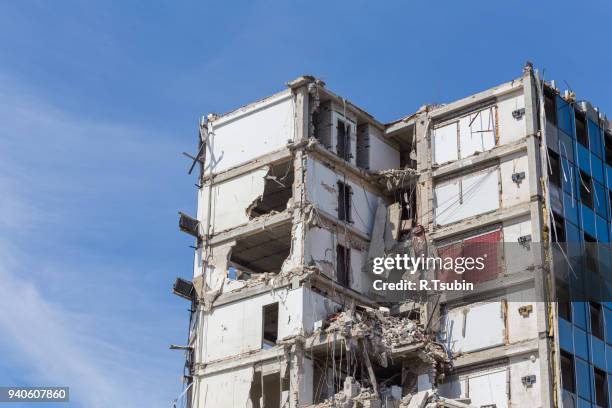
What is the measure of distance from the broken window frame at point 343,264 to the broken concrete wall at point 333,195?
1450 mm

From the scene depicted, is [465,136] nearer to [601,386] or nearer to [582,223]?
[582,223]

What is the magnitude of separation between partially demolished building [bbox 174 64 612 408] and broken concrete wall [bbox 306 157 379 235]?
78 millimetres

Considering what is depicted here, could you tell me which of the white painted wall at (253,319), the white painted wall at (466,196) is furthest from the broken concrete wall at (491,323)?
the white painted wall at (253,319)

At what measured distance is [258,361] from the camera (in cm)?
5400

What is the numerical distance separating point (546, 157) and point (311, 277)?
38.6ft

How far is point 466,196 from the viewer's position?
57.8m

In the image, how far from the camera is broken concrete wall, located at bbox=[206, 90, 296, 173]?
58688mm

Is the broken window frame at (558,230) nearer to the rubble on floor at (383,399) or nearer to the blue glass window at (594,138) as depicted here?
the blue glass window at (594,138)

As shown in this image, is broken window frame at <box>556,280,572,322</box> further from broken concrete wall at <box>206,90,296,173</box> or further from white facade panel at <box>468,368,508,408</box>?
broken concrete wall at <box>206,90,296,173</box>

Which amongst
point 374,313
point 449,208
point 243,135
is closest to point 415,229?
point 449,208

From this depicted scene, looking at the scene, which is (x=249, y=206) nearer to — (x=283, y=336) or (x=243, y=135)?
(x=243, y=135)

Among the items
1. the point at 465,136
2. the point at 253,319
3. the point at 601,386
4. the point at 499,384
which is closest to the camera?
the point at 499,384

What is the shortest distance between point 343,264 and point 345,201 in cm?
314

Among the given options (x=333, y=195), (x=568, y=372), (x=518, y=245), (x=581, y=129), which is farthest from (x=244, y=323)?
(x=581, y=129)
